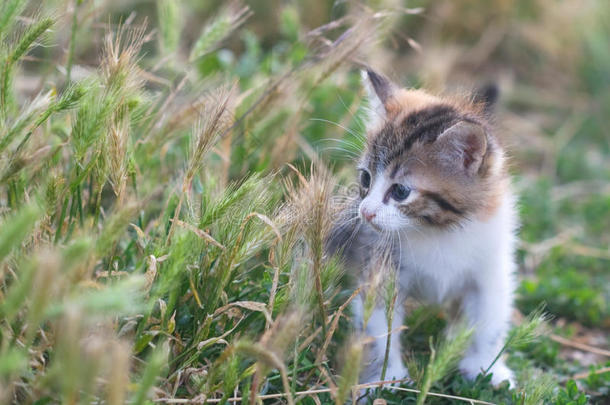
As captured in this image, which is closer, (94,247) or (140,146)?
(94,247)

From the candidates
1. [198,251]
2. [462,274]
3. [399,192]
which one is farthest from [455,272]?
[198,251]

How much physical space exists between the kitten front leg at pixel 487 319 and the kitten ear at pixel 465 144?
50 centimetres

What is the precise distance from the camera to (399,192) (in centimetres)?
259

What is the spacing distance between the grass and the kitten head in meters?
0.22

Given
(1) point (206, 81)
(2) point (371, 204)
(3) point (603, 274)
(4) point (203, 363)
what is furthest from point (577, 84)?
(4) point (203, 363)

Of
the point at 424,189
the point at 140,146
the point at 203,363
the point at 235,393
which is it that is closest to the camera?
the point at 235,393

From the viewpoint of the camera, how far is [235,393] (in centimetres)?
215

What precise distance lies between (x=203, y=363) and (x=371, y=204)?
0.86 metres

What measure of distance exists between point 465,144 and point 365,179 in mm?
451

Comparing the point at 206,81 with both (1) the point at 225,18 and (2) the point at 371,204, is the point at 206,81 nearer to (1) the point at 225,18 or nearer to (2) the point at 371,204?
(1) the point at 225,18

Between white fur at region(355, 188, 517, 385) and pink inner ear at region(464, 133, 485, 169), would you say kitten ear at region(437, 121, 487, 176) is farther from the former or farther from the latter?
white fur at region(355, 188, 517, 385)

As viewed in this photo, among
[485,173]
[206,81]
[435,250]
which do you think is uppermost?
[206,81]

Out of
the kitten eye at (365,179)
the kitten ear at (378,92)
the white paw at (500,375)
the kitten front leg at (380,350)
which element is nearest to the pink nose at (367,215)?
the kitten eye at (365,179)

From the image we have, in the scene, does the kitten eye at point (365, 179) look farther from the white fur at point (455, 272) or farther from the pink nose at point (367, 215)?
the pink nose at point (367, 215)
